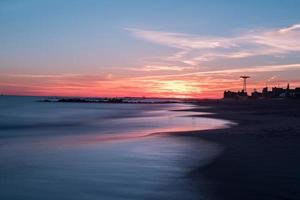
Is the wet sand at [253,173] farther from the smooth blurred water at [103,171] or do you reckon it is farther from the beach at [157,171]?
the smooth blurred water at [103,171]

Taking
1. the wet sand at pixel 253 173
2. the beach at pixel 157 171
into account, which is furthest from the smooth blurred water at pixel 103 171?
the wet sand at pixel 253 173

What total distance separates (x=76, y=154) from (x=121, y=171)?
4.06m

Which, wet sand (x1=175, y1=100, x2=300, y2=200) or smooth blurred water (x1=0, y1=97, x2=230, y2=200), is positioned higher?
wet sand (x1=175, y1=100, x2=300, y2=200)

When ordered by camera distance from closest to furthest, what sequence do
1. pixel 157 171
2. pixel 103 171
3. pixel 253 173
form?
pixel 253 173
pixel 157 171
pixel 103 171

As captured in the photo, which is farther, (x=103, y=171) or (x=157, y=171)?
(x=103, y=171)

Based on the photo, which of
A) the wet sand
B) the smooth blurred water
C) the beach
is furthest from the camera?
the smooth blurred water

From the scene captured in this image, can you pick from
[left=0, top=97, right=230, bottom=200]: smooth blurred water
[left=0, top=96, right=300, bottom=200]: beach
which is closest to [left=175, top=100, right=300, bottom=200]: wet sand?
[left=0, top=96, right=300, bottom=200]: beach

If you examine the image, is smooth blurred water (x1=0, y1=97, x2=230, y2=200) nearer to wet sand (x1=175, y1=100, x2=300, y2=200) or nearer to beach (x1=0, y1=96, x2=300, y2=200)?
beach (x1=0, y1=96, x2=300, y2=200)

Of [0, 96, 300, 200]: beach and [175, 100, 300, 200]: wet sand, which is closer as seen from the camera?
[175, 100, 300, 200]: wet sand

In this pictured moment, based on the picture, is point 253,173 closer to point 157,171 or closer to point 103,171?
point 157,171

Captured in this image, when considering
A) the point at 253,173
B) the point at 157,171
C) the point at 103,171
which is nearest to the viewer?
the point at 253,173

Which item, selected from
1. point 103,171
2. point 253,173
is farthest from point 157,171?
point 253,173

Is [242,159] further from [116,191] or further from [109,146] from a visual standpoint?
[109,146]

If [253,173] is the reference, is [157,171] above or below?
below
